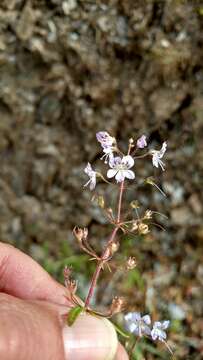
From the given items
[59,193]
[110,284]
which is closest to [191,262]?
[110,284]

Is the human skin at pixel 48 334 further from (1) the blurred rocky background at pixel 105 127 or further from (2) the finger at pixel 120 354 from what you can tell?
(1) the blurred rocky background at pixel 105 127

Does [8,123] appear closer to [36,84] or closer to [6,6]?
[36,84]

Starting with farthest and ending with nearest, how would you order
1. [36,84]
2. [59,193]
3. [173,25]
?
[59,193] → [36,84] → [173,25]

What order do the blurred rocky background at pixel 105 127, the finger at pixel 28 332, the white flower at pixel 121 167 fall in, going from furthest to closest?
the blurred rocky background at pixel 105 127, the white flower at pixel 121 167, the finger at pixel 28 332

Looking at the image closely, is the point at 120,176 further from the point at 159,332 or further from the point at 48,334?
the point at 159,332

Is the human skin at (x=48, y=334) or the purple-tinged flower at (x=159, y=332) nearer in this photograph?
the human skin at (x=48, y=334)

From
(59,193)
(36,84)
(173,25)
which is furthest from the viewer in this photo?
(59,193)

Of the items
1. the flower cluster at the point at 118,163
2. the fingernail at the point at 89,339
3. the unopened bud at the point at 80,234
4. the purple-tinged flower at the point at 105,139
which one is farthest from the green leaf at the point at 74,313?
the purple-tinged flower at the point at 105,139
